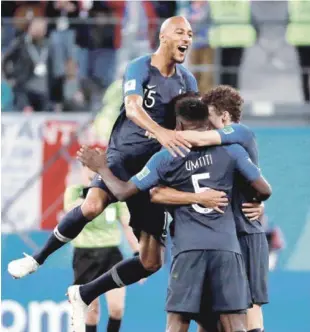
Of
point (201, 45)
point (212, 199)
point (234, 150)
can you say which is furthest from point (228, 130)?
point (201, 45)

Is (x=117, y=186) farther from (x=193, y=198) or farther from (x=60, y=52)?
(x=60, y=52)

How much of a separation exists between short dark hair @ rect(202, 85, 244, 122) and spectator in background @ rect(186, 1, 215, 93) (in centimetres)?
493

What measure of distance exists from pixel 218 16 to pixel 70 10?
1.62 m

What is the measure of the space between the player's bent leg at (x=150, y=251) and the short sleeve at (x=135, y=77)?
3.88 feet

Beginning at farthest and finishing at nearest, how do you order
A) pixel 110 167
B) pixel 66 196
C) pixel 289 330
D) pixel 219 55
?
1. pixel 219 55
2. pixel 289 330
3. pixel 66 196
4. pixel 110 167

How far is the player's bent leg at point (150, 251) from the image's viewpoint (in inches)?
403

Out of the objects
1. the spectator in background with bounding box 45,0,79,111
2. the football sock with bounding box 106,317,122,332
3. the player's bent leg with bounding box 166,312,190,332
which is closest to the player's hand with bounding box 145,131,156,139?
the player's bent leg with bounding box 166,312,190,332

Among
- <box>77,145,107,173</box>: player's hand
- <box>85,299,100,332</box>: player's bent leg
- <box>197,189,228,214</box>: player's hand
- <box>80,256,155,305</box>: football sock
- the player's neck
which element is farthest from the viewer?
Result: <box>85,299,100,332</box>: player's bent leg

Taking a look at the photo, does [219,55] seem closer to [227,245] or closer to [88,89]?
[88,89]

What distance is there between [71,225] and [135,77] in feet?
4.04

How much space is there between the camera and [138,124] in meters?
9.48

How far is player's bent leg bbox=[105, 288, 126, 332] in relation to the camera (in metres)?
12.4

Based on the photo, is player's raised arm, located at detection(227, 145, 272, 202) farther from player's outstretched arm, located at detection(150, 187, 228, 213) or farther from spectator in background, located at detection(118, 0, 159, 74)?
spectator in background, located at detection(118, 0, 159, 74)

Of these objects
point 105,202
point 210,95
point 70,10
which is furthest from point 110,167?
point 70,10
